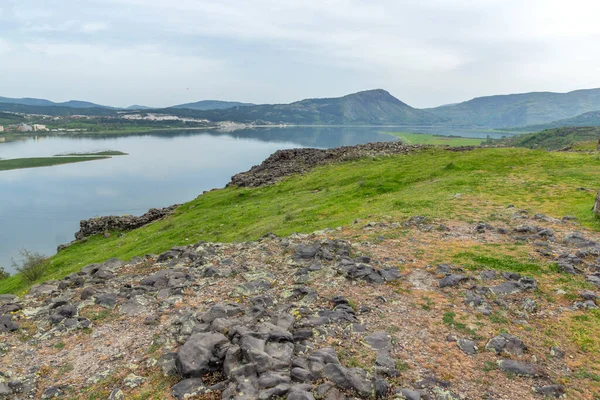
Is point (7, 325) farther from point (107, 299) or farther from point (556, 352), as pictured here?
point (556, 352)

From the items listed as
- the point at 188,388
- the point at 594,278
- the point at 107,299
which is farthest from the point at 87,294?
the point at 594,278

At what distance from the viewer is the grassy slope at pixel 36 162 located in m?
151

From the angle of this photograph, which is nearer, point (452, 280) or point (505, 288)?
point (505, 288)

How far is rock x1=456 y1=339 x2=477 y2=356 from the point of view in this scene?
31.4ft

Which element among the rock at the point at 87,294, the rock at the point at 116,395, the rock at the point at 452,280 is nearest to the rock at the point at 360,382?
the rock at the point at 116,395

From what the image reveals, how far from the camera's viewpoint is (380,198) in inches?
1288

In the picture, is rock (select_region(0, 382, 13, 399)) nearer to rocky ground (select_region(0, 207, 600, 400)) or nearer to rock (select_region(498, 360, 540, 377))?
rocky ground (select_region(0, 207, 600, 400))

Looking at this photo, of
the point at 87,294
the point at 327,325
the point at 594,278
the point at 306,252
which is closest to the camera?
the point at 327,325

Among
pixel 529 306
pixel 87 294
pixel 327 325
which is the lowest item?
pixel 87 294

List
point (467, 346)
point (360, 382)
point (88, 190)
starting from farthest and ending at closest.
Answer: point (88, 190) → point (467, 346) → point (360, 382)

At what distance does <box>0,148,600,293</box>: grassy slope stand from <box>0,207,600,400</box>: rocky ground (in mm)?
6857

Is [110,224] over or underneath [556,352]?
underneath

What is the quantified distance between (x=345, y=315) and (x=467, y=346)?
3.65 meters

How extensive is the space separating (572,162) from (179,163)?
156 m
